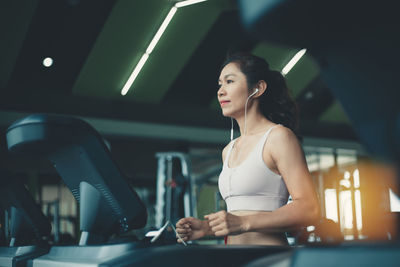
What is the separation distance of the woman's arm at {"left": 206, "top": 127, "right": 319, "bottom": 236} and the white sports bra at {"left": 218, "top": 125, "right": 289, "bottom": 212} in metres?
0.03

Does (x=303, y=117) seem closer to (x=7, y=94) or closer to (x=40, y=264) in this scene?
(x=7, y=94)

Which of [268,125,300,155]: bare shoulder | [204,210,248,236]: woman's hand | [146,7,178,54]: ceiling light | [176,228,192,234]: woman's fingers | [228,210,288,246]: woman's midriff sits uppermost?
[146,7,178,54]: ceiling light

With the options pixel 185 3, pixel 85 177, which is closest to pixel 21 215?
pixel 85 177

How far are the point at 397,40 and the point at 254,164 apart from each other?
981 mm

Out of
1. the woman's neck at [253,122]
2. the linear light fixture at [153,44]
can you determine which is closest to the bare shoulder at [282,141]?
the woman's neck at [253,122]

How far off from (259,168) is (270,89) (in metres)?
0.31

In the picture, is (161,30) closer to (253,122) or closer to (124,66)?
(124,66)

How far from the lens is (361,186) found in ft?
21.5

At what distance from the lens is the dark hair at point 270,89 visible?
144cm

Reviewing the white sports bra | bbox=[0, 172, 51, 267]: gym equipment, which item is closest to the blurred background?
bbox=[0, 172, 51, 267]: gym equipment

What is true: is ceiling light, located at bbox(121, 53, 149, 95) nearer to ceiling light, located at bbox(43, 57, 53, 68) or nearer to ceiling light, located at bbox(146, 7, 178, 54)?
ceiling light, located at bbox(146, 7, 178, 54)

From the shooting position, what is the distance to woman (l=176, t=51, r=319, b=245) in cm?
102

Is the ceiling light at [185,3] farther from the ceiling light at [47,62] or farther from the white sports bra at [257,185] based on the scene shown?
the white sports bra at [257,185]

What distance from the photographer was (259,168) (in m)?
1.30
